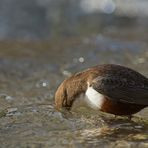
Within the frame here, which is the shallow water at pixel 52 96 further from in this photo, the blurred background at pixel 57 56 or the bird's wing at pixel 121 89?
the bird's wing at pixel 121 89

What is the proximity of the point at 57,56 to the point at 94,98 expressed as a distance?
459 cm

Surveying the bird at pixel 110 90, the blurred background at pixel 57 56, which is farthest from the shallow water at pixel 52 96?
the bird at pixel 110 90

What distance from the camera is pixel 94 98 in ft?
15.8

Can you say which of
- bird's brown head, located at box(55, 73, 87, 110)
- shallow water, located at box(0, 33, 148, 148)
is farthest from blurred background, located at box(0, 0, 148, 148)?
bird's brown head, located at box(55, 73, 87, 110)

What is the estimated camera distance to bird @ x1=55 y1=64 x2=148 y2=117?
4.84 meters

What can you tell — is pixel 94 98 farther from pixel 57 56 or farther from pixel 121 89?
pixel 57 56

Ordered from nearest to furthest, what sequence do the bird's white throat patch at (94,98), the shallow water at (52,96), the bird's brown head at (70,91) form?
the shallow water at (52,96), the bird's white throat patch at (94,98), the bird's brown head at (70,91)

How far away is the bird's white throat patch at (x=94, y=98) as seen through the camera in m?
4.79

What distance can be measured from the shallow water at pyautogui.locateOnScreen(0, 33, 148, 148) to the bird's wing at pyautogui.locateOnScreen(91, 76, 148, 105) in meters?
0.22

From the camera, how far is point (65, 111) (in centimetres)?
518

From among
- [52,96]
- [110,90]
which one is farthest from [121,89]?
[52,96]

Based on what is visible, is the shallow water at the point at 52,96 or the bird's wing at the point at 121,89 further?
the bird's wing at the point at 121,89

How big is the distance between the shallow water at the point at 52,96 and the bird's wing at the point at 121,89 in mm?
222

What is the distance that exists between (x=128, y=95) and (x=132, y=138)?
1.66 ft
